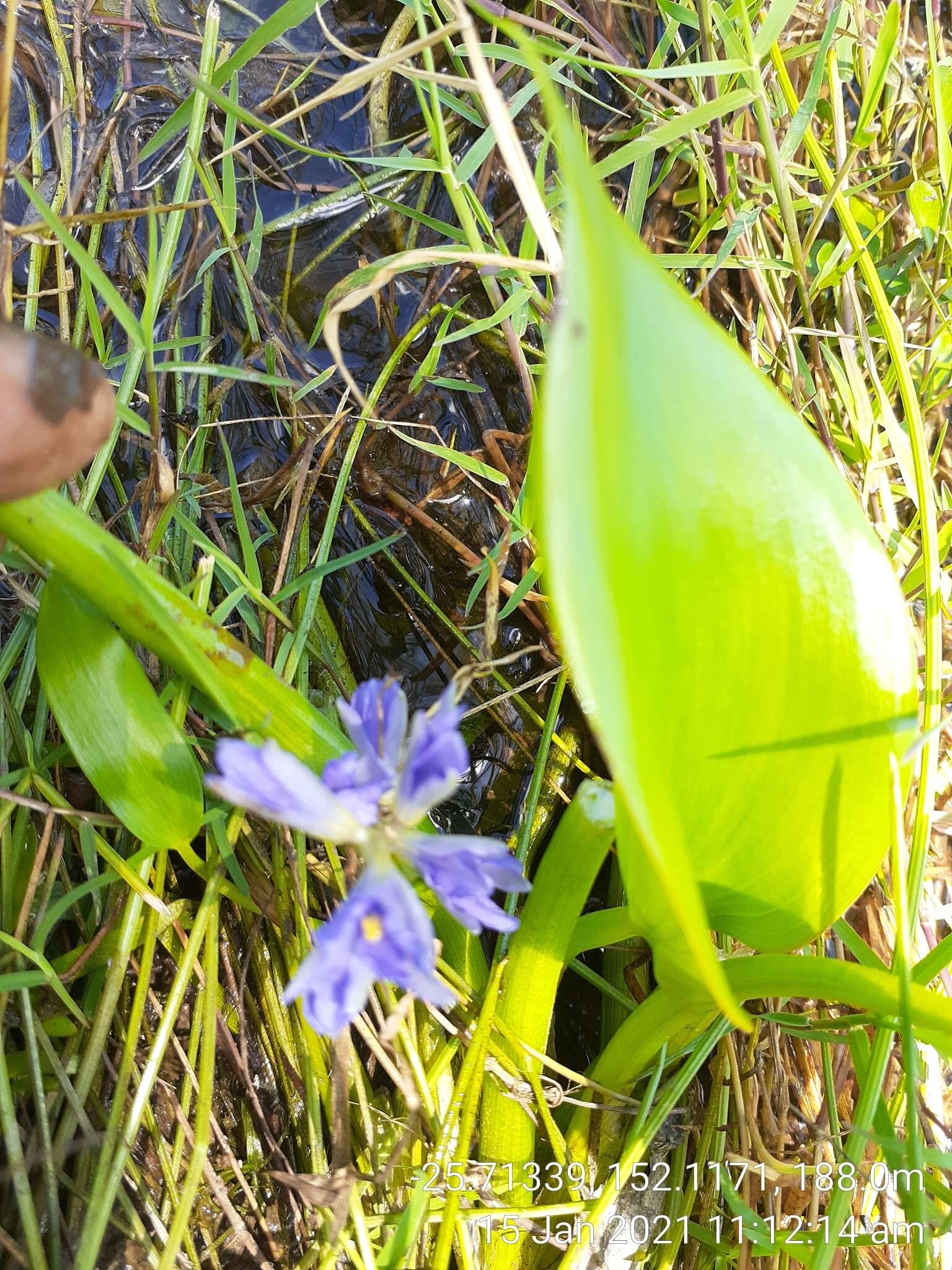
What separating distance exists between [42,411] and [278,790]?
0.17m

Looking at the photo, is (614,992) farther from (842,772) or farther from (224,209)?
(224,209)

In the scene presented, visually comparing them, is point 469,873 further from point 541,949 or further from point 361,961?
point 541,949

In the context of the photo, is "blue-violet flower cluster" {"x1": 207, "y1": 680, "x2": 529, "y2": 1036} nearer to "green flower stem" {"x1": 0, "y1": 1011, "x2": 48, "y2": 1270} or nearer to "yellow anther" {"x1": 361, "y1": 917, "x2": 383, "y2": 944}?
"yellow anther" {"x1": 361, "y1": 917, "x2": 383, "y2": 944}

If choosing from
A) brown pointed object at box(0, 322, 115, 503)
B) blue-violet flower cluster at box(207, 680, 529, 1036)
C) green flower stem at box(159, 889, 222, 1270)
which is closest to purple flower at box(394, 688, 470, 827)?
blue-violet flower cluster at box(207, 680, 529, 1036)

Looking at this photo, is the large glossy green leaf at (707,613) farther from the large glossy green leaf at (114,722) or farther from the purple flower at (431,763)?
the large glossy green leaf at (114,722)

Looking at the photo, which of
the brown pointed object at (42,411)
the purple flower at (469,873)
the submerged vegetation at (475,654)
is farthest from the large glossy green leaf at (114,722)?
the purple flower at (469,873)

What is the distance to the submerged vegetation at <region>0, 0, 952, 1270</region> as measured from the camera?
13.0 inches

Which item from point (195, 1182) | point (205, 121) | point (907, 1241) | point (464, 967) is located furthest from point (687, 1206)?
point (205, 121)

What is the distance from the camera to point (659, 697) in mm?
329

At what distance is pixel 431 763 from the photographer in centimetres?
32

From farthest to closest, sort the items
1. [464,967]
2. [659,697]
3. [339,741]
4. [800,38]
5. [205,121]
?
[800,38] < [205,121] < [464,967] < [339,741] < [659,697]

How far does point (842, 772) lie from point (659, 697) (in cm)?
14

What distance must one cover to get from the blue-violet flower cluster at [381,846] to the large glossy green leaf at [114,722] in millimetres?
185

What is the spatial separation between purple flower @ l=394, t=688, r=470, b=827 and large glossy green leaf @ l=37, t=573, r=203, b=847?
0.21m
